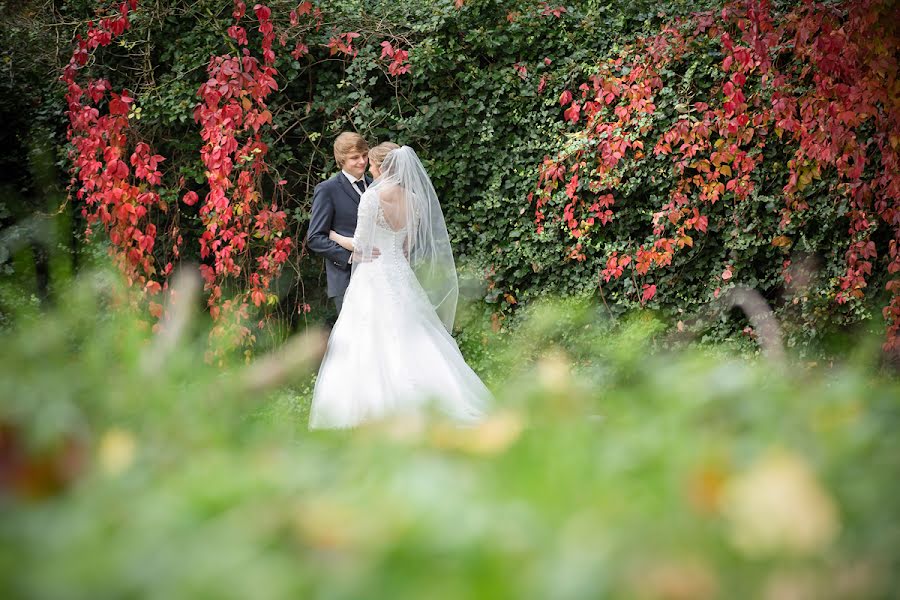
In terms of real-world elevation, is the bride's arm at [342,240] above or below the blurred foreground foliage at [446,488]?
below

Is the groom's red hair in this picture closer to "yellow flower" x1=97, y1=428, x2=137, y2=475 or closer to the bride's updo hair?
the bride's updo hair

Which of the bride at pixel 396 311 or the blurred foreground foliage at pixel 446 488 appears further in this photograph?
the bride at pixel 396 311

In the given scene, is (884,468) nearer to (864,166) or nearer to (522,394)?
(522,394)

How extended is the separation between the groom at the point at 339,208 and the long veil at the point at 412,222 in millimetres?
A: 377

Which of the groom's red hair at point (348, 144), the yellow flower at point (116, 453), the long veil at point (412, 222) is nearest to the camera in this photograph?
the yellow flower at point (116, 453)

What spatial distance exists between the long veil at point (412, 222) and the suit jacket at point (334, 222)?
335mm

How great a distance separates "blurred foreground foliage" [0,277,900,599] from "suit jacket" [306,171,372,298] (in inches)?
165

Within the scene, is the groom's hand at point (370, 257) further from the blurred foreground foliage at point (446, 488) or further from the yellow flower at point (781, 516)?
the yellow flower at point (781, 516)

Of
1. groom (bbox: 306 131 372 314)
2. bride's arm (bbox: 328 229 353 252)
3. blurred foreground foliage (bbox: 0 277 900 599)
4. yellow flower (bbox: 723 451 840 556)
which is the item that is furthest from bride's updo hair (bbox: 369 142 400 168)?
yellow flower (bbox: 723 451 840 556)

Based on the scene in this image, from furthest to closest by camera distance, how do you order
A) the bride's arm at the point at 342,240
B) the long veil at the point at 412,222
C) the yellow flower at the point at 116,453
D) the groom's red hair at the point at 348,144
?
the groom's red hair at the point at 348,144, the bride's arm at the point at 342,240, the long veil at the point at 412,222, the yellow flower at the point at 116,453

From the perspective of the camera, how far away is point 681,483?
812 millimetres

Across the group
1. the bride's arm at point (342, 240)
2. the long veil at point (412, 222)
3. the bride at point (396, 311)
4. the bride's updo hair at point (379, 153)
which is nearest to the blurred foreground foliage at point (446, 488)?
the bride at point (396, 311)

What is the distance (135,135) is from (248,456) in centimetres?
588

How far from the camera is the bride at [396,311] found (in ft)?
15.9
